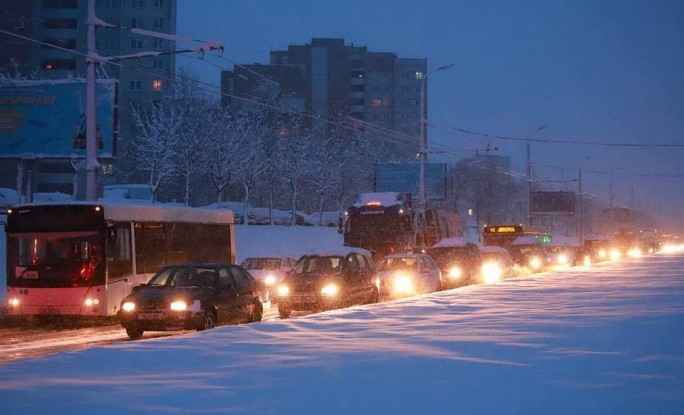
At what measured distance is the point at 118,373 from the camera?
392 inches

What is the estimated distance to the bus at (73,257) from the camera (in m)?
19.5

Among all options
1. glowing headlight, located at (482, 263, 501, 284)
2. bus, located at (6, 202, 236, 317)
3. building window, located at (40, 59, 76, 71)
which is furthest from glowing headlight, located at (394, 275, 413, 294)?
building window, located at (40, 59, 76, 71)

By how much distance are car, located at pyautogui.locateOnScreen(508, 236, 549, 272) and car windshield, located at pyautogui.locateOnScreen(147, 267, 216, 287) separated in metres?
32.7

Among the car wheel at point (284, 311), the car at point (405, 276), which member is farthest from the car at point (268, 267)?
the car wheel at point (284, 311)

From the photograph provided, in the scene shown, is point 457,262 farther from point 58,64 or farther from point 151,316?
point 58,64

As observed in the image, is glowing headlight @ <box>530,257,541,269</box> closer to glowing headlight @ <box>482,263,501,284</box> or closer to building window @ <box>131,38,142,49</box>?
glowing headlight @ <box>482,263,501,284</box>

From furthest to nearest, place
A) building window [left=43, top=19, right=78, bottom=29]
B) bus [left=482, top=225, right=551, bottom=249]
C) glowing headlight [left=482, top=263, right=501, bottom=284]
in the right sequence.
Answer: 1. building window [left=43, top=19, right=78, bottom=29]
2. bus [left=482, top=225, right=551, bottom=249]
3. glowing headlight [left=482, top=263, right=501, bottom=284]

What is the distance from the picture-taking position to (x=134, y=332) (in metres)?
17.1

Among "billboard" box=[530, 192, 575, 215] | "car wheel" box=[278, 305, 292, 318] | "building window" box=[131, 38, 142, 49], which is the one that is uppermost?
"building window" box=[131, 38, 142, 49]

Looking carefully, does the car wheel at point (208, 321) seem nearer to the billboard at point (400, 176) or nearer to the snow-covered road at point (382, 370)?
the snow-covered road at point (382, 370)

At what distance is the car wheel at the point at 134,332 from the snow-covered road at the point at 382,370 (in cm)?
313

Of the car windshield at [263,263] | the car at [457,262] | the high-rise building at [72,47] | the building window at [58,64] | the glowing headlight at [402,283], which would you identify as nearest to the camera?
the glowing headlight at [402,283]

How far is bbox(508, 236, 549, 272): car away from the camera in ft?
159

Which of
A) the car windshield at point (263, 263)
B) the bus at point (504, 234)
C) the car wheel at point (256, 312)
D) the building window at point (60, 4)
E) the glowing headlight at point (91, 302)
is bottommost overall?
the car wheel at point (256, 312)
